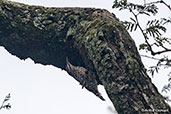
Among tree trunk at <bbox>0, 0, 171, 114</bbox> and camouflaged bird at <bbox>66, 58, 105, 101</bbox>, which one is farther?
camouflaged bird at <bbox>66, 58, 105, 101</bbox>

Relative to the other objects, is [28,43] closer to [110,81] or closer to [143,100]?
[110,81]

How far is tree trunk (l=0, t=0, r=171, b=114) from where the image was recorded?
372 cm

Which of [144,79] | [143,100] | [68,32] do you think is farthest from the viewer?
[68,32]

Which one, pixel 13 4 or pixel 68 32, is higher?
pixel 13 4

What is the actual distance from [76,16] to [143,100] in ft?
7.08

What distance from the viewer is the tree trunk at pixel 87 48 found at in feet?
12.2

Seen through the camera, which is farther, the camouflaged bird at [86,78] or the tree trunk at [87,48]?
the camouflaged bird at [86,78]

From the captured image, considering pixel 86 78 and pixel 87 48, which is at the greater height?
pixel 87 48

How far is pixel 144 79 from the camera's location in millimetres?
3865

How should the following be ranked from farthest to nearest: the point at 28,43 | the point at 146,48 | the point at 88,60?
1. the point at 28,43
2. the point at 88,60
3. the point at 146,48

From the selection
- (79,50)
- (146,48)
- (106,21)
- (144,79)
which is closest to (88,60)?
(79,50)

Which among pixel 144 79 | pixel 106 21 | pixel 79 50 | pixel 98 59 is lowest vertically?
pixel 144 79

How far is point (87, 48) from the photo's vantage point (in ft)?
14.6

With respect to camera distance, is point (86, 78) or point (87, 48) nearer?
point (87, 48)
